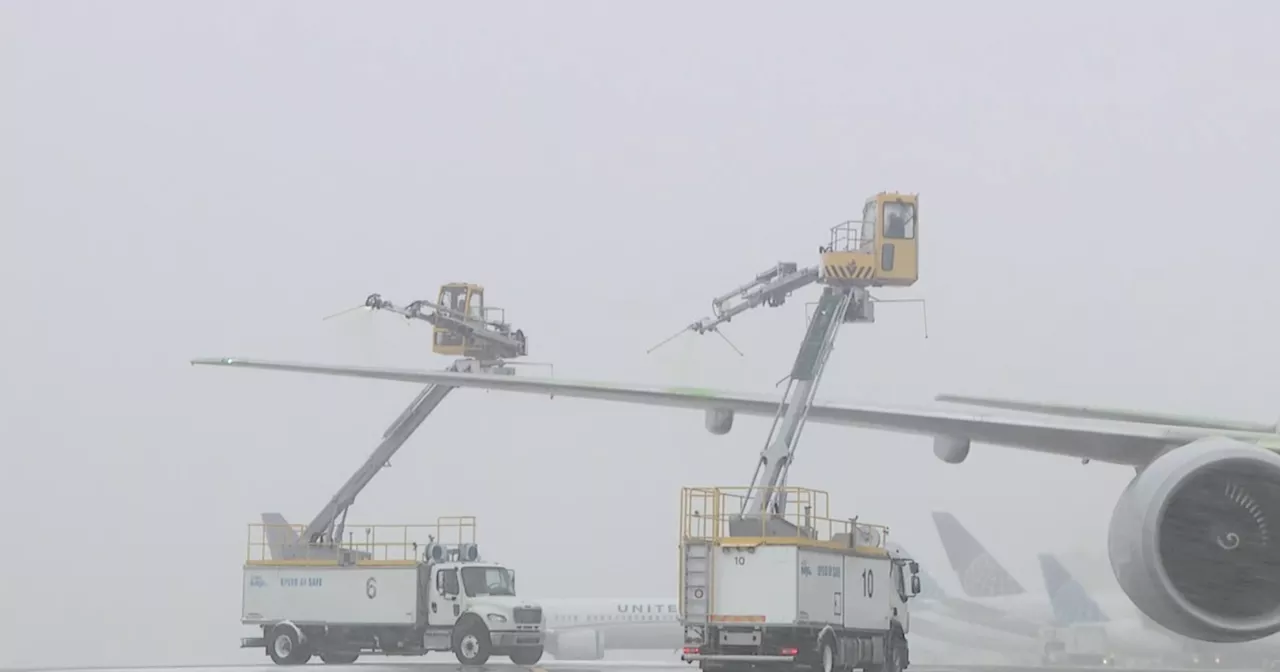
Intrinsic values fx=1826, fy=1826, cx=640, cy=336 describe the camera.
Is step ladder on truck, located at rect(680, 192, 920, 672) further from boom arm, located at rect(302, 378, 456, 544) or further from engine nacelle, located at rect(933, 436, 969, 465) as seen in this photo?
boom arm, located at rect(302, 378, 456, 544)

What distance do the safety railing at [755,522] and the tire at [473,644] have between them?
7.27 meters

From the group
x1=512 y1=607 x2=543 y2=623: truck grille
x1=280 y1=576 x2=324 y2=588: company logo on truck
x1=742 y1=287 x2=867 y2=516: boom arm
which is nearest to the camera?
x1=742 y1=287 x2=867 y2=516: boom arm

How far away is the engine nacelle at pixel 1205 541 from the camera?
669 inches

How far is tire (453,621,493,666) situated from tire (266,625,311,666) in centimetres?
347

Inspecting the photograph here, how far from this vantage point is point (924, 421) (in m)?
20.5

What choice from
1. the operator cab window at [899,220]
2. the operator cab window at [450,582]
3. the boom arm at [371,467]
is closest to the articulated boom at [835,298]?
the operator cab window at [899,220]

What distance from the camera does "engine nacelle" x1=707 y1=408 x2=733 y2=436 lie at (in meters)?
23.1

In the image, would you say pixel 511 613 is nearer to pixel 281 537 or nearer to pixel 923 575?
pixel 281 537

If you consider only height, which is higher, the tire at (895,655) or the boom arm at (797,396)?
the boom arm at (797,396)

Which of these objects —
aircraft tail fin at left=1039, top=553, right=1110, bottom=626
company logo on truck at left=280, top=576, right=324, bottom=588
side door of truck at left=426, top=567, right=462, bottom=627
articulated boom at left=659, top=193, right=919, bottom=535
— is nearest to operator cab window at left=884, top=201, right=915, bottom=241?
articulated boom at left=659, top=193, right=919, bottom=535

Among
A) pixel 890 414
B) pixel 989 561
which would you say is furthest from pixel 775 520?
pixel 989 561

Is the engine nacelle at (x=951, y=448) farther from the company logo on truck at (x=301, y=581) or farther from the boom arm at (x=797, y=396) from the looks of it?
the company logo on truck at (x=301, y=581)

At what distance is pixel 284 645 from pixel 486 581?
13.5ft

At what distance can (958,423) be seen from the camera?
20.1m
